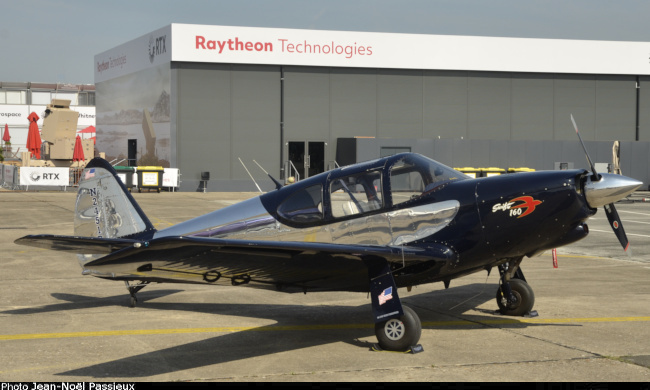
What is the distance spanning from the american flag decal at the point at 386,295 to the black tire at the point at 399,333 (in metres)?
0.22

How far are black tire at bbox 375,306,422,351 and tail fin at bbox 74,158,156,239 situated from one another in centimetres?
362

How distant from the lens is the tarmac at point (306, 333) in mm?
6703

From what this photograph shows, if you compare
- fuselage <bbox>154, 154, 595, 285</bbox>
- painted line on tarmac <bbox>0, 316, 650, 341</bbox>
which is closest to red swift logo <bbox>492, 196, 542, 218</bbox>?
fuselage <bbox>154, 154, 595, 285</bbox>

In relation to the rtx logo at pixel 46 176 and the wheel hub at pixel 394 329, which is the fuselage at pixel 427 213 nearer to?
the wheel hub at pixel 394 329

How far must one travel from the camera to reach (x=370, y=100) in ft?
159

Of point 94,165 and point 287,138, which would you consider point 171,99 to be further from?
point 94,165

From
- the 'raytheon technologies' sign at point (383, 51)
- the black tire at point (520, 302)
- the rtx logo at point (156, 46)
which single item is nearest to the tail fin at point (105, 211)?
the black tire at point (520, 302)

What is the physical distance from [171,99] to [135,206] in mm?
37276

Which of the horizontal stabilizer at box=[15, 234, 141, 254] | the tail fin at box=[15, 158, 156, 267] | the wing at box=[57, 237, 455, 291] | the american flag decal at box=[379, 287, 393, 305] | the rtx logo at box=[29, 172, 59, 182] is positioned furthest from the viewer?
the rtx logo at box=[29, 172, 59, 182]

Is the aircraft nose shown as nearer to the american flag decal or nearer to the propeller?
the propeller

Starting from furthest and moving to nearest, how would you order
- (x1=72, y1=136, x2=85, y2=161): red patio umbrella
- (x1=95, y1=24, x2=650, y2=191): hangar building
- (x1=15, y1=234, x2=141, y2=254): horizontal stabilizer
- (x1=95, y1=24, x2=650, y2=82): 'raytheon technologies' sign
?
(x1=72, y1=136, x2=85, y2=161): red patio umbrella < (x1=95, y1=24, x2=650, y2=191): hangar building < (x1=95, y1=24, x2=650, y2=82): 'raytheon technologies' sign < (x1=15, y1=234, x2=141, y2=254): horizontal stabilizer

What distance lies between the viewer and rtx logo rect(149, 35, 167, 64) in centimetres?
4641

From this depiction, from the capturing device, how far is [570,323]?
8953mm

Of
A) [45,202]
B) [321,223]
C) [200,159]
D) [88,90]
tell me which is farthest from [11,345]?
[88,90]
